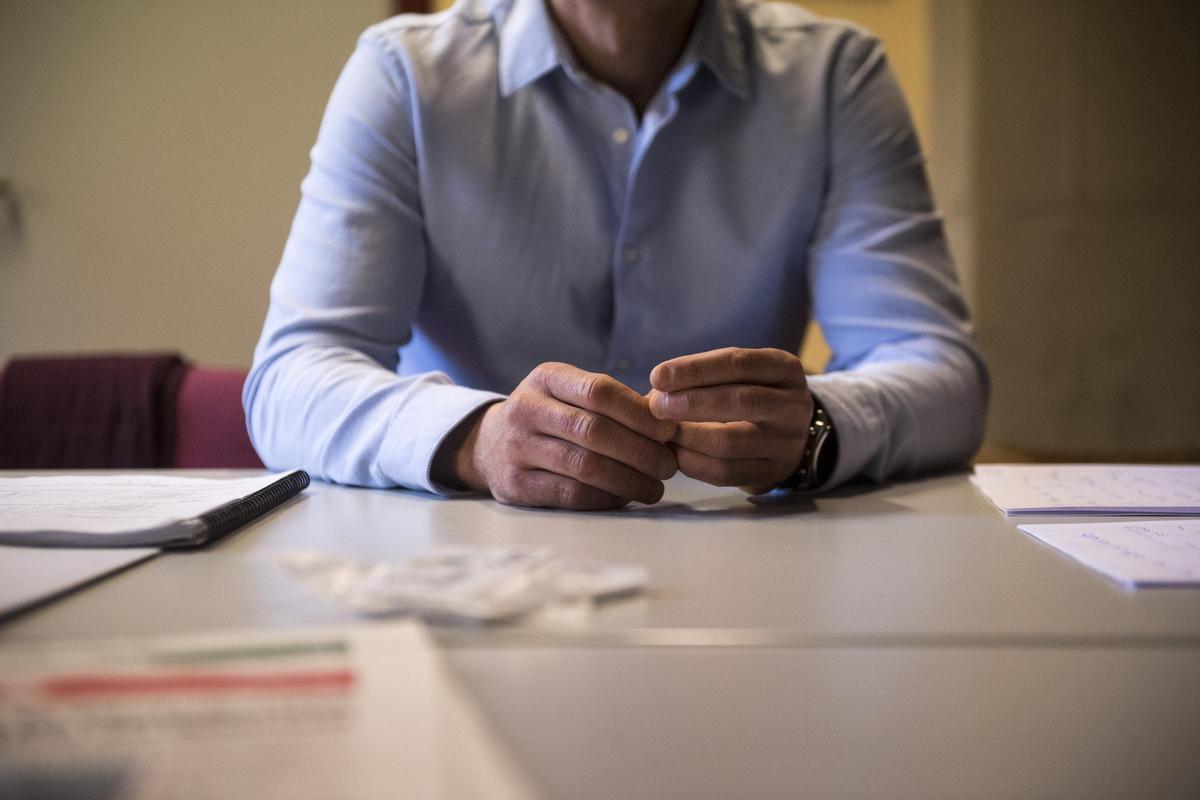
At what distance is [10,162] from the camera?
7.66ft

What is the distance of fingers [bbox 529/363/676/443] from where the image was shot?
0.73 metres

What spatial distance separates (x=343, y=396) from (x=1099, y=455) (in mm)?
2424

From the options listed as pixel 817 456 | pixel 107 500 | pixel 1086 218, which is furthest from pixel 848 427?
pixel 1086 218

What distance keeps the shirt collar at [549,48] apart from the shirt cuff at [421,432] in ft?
1.60

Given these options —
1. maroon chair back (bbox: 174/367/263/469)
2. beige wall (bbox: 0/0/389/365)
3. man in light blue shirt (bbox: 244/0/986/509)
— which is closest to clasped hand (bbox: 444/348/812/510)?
man in light blue shirt (bbox: 244/0/986/509)

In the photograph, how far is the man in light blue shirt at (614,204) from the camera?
1.08 metres

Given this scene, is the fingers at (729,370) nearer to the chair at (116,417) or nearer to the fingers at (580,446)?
the fingers at (580,446)

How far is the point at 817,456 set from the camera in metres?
0.82

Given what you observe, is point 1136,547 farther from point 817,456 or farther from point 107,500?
point 107,500

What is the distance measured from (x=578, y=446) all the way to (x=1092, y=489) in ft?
1.38

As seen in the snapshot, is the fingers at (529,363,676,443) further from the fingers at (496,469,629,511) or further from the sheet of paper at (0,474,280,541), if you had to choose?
the sheet of paper at (0,474,280,541)

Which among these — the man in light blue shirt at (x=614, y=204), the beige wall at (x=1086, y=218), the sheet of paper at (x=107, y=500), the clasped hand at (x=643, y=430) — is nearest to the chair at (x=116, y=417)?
the man in light blue shirt at (x=614, y=204)

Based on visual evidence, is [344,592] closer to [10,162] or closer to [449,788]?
[449,788]

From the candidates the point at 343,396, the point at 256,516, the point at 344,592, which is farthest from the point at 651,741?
the point at 343,396
